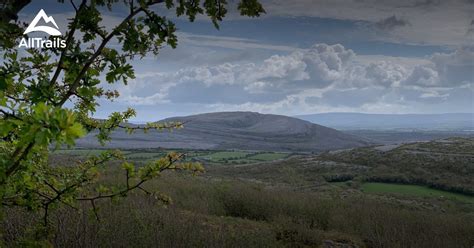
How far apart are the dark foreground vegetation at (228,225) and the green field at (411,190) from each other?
14.6m

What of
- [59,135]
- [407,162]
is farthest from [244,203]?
[407,162]

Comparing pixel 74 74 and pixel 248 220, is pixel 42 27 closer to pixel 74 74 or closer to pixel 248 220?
pixel 74 74

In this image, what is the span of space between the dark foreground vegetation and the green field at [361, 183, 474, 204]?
1460 cm

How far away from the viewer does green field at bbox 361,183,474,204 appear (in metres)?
26.2

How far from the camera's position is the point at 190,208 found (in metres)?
12.0

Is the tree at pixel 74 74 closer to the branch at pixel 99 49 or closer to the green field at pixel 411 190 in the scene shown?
the branch at pixel 99 49

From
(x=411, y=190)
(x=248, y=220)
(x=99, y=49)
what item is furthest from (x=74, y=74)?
(x=411, y=190)

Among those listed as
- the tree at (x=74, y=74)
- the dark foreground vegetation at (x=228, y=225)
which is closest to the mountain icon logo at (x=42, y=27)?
the tree at (x=74, y=74)

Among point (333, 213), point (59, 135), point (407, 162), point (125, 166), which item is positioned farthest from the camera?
point (407, 162)

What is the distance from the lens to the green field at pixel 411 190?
26231mm

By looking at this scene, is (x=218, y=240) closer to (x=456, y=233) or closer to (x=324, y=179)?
(x=456, y=233)

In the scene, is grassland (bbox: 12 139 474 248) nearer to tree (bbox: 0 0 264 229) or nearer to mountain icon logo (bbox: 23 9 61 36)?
tree (bbox: 0 0 264 229)

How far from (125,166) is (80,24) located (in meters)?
1.16

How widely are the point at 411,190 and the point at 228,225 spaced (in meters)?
24.4
